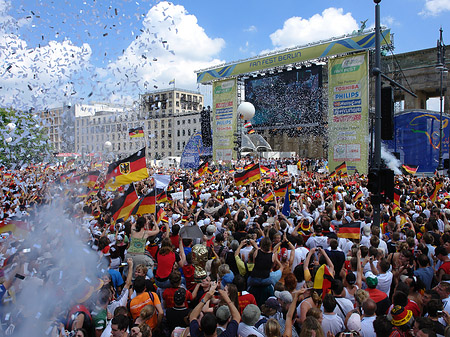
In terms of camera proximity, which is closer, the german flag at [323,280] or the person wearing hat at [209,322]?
the person wearing hat at [209,322]

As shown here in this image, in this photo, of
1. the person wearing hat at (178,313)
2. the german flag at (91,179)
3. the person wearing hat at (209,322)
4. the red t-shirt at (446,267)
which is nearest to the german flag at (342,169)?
the german flag at (91,179)

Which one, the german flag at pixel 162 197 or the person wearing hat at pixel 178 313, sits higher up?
the german flag at pixel 162 197

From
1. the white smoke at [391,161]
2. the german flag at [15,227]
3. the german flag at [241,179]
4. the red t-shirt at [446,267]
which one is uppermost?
the white smoke at [391,161]

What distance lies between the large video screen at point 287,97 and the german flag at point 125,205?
35.1 metres

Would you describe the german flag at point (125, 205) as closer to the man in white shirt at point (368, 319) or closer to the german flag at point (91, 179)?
the german flag at point (91, 179)

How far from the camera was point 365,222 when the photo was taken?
27.7ft

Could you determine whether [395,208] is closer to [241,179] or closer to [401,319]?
[241,179]

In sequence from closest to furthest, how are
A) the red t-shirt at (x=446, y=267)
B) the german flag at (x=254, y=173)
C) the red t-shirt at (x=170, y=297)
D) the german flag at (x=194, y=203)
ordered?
the red t-shirt at (x=170, y=297) → the red t-shirt at (x=446, y=267) → the german flag at (x=194, y=203) → the german flag at (x=254, y=173)

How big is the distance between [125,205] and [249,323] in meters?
5.29

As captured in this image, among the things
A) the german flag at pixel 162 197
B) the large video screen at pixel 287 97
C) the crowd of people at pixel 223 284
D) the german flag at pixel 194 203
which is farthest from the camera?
the large video screen at pixel 287 97

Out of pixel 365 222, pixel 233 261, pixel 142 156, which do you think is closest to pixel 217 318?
pixel 233 261

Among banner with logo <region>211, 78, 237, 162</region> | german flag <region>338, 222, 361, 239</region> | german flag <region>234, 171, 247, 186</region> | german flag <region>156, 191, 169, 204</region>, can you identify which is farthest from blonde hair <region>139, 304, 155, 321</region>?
banner with logo <region>211, 78, 237, 162</region>

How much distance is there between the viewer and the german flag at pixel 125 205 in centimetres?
803

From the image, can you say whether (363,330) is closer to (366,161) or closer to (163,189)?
(163,189)
